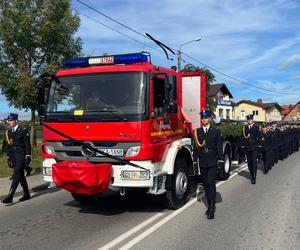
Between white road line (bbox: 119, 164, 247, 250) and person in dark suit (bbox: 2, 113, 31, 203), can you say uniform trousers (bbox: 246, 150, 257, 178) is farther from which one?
person in dark suit (bbox: 2, 113, 31, 203)

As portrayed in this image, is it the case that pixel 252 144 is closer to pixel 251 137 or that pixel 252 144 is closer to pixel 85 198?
pixel 251 137

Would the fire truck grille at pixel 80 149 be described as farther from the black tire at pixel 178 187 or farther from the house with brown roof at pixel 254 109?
the house with brown roof at pixel 254 109

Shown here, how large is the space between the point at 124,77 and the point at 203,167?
6.85 ft

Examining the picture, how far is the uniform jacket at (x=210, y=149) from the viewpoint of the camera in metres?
7.87

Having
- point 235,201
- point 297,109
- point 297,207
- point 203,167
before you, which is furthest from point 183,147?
point 297,109

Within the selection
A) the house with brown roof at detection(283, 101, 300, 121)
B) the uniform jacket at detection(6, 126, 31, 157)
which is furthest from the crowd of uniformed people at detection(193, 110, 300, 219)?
the house with brown roof at detection(283, 101, 300, 121)

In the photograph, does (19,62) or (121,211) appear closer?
(121,211)

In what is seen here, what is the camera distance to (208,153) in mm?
7879

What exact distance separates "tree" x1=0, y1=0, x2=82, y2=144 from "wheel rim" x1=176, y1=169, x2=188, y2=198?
25.7 ft

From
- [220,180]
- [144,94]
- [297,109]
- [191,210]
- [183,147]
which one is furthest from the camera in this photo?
[297,109]

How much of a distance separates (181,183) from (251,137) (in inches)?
187

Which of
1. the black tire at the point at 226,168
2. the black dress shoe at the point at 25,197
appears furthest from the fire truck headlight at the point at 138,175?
the black tire at the point at 226,168

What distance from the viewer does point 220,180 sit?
1246 cm

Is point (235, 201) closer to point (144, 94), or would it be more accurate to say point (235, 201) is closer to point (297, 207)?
point (297, 207)
